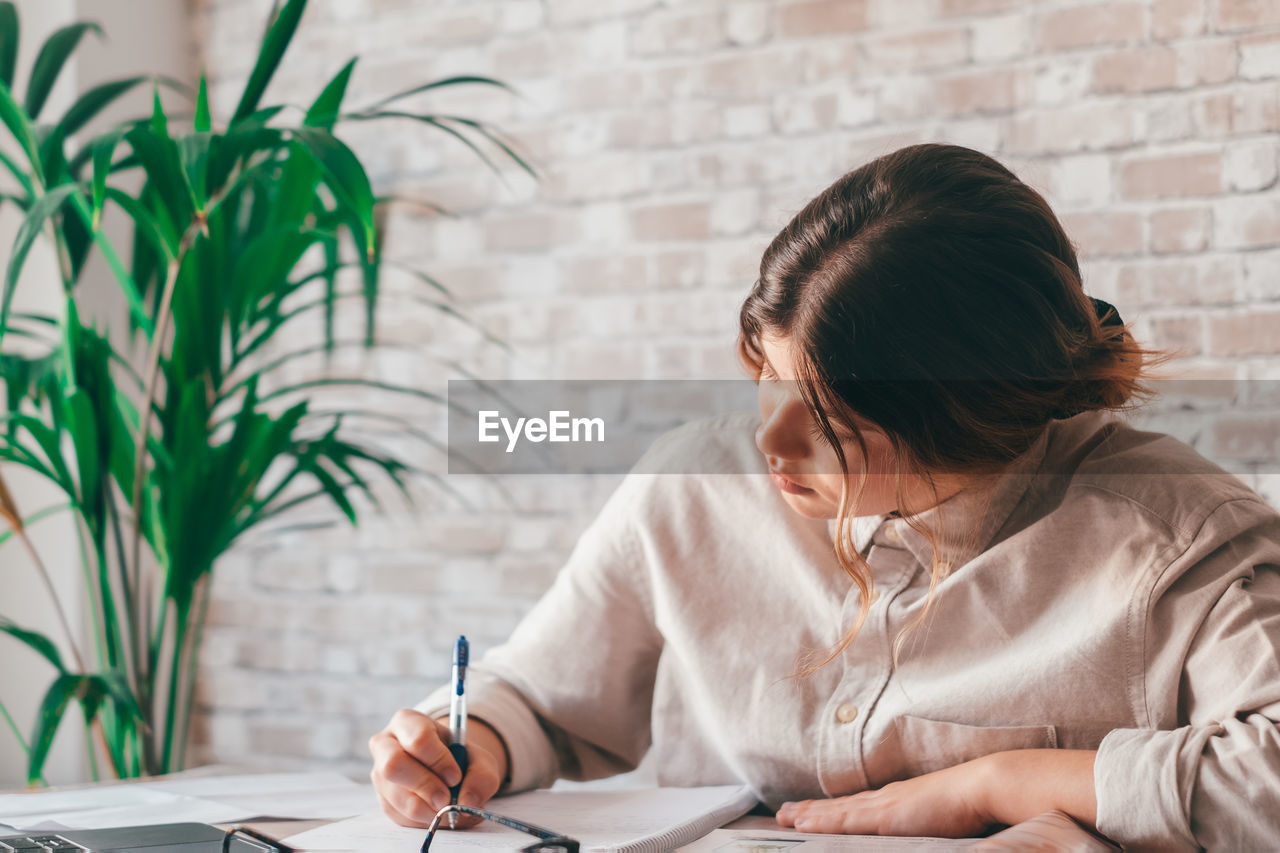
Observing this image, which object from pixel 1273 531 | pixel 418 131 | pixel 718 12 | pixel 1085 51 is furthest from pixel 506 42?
pixel 1273 531

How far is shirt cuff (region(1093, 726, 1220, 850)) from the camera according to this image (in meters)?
0.71

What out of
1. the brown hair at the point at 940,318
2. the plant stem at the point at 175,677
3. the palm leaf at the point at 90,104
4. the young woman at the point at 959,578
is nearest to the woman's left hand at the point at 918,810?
the young woman at the point at 959,578

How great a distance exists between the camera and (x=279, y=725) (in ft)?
6.18

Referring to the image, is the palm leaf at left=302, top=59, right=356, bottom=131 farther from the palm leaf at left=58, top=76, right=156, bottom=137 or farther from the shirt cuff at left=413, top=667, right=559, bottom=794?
the shirt cuff at left=413, top=667, right=559, bottom=794

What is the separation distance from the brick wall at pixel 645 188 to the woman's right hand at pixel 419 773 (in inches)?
31.1

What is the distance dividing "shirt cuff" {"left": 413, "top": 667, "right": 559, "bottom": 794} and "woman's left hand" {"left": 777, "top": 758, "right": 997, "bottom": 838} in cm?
26

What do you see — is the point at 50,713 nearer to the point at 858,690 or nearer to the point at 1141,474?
the point at 858,690

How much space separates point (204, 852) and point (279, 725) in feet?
3.97

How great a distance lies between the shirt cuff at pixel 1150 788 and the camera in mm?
711

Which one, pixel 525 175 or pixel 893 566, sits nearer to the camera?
pixel 893 566

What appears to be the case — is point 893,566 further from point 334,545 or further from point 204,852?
point 334,545

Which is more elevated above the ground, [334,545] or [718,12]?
[718,12]

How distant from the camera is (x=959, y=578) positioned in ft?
2.92

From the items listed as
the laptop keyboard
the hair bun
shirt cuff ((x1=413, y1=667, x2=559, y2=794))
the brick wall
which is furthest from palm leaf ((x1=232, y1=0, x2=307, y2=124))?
the hair bun
